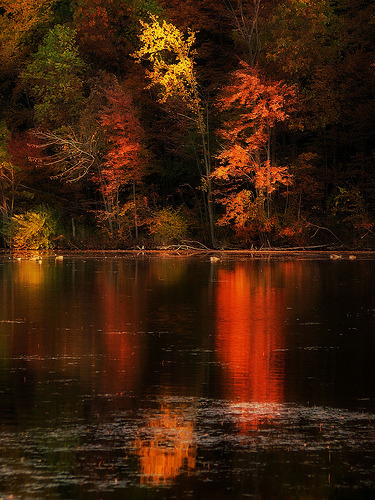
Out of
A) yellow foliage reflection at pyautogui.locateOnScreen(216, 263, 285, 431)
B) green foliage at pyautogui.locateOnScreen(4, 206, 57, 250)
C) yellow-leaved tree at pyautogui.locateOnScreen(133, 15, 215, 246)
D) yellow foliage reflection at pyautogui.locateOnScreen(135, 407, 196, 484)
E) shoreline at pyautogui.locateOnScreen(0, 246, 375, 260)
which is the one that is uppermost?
yellow-leaved tree at pyautogui.locateOnScreen(133, 15, 215, 246)

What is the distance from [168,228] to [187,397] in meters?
35.7

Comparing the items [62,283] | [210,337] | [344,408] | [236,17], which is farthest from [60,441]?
[236,17]

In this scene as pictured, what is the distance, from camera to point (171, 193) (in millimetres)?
51719

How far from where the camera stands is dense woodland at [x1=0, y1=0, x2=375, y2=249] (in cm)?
4359

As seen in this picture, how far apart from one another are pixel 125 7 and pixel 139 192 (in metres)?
9.07

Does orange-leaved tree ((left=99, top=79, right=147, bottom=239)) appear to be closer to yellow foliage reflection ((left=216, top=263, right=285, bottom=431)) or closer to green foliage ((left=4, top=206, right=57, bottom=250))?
green foliage ((left=4, top=206, right=57, bottom=250))

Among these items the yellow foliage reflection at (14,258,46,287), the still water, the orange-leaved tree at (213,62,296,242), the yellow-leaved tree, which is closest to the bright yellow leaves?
the yellow-leaved tree

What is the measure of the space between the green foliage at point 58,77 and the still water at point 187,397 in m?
29.2

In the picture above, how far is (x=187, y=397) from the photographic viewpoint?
1011 centimetres

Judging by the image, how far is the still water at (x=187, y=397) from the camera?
7133 mm

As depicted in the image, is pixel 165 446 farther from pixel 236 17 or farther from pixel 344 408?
pixel 236 17

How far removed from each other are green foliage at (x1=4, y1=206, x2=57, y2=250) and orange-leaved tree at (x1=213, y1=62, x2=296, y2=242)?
908cm

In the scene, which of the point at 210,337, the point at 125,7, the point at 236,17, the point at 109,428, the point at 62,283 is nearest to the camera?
the point at 109,428

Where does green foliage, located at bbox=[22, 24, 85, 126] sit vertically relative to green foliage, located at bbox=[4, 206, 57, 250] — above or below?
above
